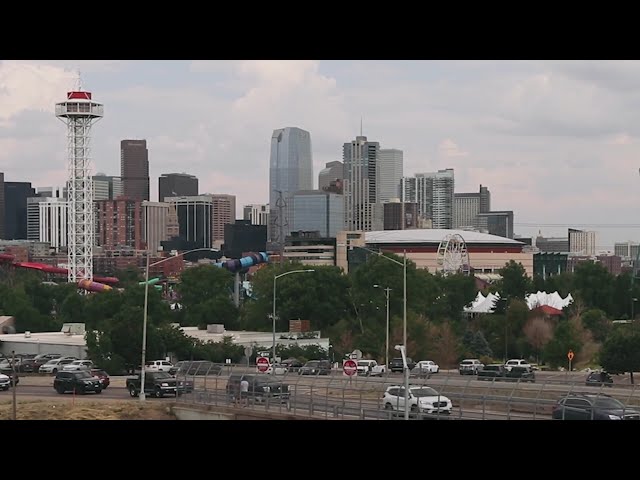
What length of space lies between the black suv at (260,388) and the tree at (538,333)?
99.2 feet

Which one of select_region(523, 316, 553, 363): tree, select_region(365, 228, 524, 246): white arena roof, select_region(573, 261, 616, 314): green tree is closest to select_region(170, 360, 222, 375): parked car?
select_region(523, 316, 553, 363): tree

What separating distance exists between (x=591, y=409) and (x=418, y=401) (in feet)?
14.8

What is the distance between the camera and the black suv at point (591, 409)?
23812mm

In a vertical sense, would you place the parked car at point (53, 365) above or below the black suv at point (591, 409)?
below

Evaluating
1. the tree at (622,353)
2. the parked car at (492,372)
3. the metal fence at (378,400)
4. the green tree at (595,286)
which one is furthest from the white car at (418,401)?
the green tree at (595,286)

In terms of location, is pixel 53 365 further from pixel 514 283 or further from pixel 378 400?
pixel 514 283

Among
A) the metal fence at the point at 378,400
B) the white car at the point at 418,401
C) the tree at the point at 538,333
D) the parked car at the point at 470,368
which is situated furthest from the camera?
the tree at the point at 538,333

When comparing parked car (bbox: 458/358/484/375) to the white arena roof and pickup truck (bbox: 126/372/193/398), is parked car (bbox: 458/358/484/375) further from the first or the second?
the white arena roof

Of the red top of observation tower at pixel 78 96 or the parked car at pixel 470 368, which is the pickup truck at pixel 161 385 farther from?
the red top of observation tower at pixel 78 96

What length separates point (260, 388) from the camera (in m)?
29.7
